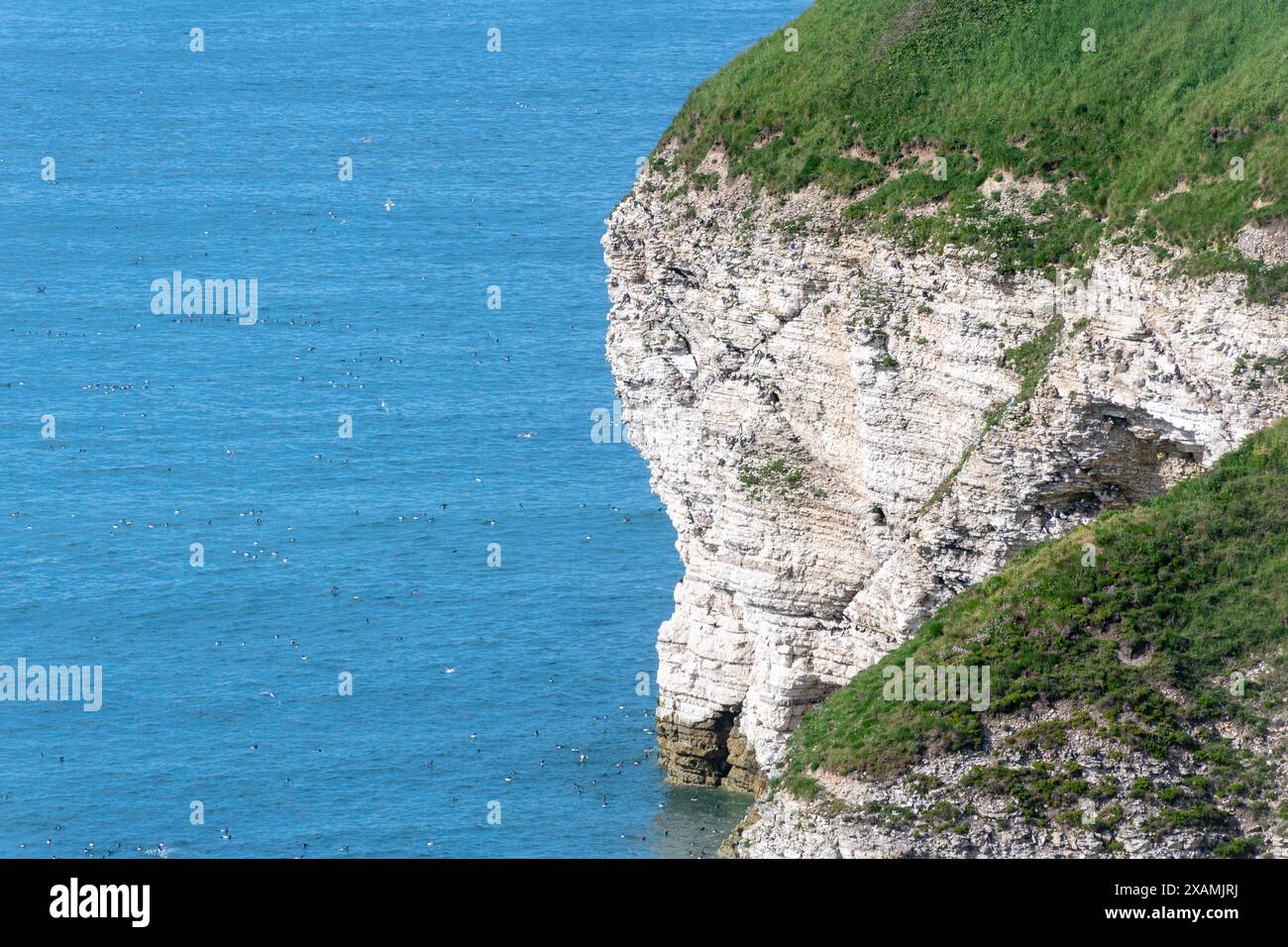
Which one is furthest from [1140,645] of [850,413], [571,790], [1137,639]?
[571,790]

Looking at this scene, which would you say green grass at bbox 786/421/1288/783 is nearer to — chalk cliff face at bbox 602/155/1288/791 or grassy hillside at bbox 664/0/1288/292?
chalk cliff face at bbox 602/155/1288/791

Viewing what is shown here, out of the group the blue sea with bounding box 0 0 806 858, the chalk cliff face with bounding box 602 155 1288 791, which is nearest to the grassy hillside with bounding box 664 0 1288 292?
the chalk cliff face with bounding box 602 155 1288 791

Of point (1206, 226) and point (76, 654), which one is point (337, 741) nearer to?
point (76, 654)

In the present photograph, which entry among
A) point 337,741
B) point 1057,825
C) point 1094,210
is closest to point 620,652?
point 337,741

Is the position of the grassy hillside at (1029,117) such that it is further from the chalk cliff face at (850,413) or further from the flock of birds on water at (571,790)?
the flock of birds on water at (571,790)

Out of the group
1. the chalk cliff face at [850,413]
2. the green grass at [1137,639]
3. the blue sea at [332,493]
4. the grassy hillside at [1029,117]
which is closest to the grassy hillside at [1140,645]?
the green grass at [1137,639]
